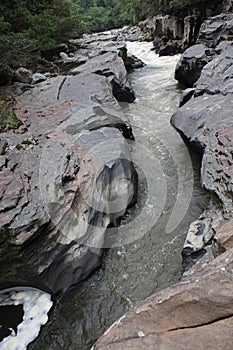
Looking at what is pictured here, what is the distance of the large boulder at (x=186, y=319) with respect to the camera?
6.07 ft

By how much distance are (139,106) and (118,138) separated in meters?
3.75

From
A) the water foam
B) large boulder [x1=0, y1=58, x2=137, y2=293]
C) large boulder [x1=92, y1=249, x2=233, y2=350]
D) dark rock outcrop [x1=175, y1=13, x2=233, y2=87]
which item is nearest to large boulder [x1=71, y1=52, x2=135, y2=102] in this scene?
dark rock outcrop [x1=175, y1=13, x2=233, y2=87]

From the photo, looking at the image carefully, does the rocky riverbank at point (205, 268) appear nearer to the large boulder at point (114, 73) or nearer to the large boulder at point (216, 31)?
the large boulder at point (216, 31)

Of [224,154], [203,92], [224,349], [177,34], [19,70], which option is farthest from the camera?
[177,34]

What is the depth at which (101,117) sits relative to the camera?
6539mm

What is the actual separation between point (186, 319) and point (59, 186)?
8.91 feet

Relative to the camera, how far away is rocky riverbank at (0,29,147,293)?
3.64 metres

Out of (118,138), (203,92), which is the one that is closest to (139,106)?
(203,92)

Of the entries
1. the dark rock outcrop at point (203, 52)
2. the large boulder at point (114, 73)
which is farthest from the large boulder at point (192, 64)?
the large boulder at point (114, 73)

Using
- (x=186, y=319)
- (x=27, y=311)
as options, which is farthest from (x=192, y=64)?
(x=186, y=319)

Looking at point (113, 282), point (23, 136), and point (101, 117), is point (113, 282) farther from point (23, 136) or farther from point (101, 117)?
point (101, 117)

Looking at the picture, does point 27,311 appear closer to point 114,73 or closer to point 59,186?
point 59,186

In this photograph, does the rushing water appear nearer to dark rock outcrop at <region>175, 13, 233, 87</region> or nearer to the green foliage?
dark rock outcrop at <region>175, 13, 233, 87</region>

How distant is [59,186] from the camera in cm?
423
